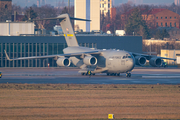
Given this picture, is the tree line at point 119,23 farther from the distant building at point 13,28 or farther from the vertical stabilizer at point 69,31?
the vertical stabilizer at point 69,31

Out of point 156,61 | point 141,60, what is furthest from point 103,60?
point 156,61

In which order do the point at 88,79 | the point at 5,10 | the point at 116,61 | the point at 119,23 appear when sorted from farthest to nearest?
1. the point at 119,23
2. the point at 5,10
3. the point at 116,61
4. the point at 88,79

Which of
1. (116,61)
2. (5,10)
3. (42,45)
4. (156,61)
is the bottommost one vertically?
(156,61)

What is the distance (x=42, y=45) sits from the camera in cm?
5822

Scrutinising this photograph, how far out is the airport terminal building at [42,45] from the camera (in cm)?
5734

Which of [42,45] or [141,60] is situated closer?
[141,60]

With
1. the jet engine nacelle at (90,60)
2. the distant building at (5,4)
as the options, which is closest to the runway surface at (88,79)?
Answer: the jet engine nacelle at (90,60)

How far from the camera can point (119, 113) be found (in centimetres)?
1587

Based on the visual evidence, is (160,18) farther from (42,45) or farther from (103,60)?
(103,60)

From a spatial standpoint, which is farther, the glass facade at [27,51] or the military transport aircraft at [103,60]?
the glass facade at [27,51]

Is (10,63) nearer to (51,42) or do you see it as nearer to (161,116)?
(51,42)

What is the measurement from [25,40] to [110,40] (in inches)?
637

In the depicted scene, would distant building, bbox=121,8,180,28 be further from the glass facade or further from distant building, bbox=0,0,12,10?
the glass facade

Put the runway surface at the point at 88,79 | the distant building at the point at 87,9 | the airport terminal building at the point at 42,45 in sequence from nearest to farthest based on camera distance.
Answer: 1. the runway surface at the point at 88,79
2. the airport terminal building at the point at 42,45
3. the distant building at the point at 87,9
